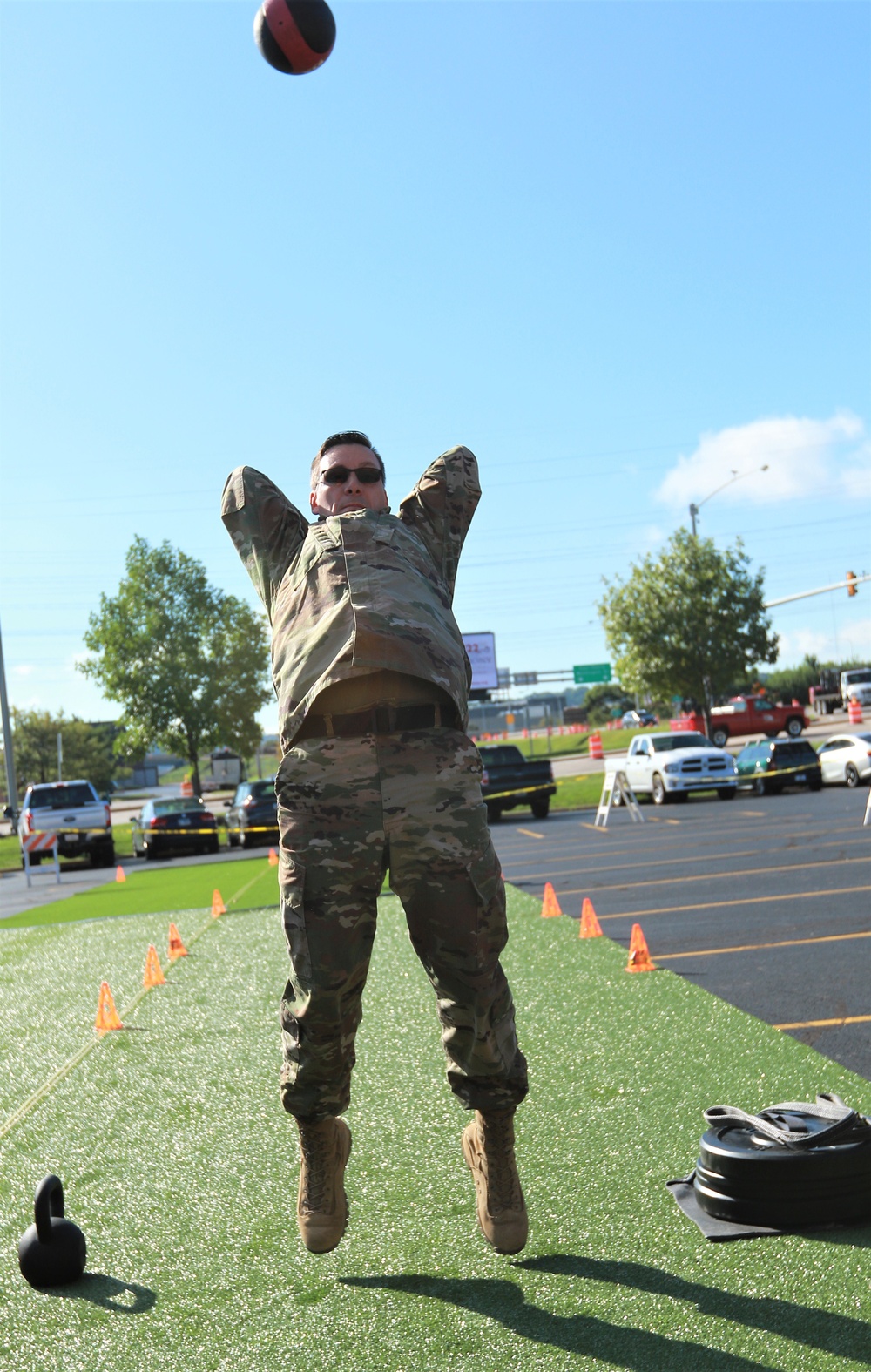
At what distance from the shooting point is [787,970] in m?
6.84

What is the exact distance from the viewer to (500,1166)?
3035 millimetres

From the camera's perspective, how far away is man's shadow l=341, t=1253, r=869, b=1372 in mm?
2559

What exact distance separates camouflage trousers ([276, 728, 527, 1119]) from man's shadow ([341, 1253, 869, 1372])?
0.48 meters

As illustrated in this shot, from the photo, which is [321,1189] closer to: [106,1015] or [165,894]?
[106,1015]

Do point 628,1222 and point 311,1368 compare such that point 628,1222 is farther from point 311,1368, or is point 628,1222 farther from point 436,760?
point 436,760

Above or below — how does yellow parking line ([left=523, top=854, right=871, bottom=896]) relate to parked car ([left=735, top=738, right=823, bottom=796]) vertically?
below

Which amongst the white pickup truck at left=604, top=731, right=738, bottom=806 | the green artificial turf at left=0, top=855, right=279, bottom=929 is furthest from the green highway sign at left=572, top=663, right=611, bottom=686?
the green artificial turf at left=0, top=855, right=279, bottom=929

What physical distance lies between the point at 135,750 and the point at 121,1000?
37530 millimetres

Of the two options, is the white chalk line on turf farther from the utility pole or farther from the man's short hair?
the utility pole

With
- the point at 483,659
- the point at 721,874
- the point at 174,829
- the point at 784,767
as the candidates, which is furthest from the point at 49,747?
the point at 721,874

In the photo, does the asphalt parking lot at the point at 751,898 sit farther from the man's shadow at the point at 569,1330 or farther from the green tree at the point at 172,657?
the green tree at the point at 172,657

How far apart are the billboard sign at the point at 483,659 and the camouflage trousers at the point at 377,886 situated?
130 feet

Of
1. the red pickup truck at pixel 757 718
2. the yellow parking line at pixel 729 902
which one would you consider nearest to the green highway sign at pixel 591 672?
the red pickup truck at pixel 757 718

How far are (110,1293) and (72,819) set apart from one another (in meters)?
23.2
